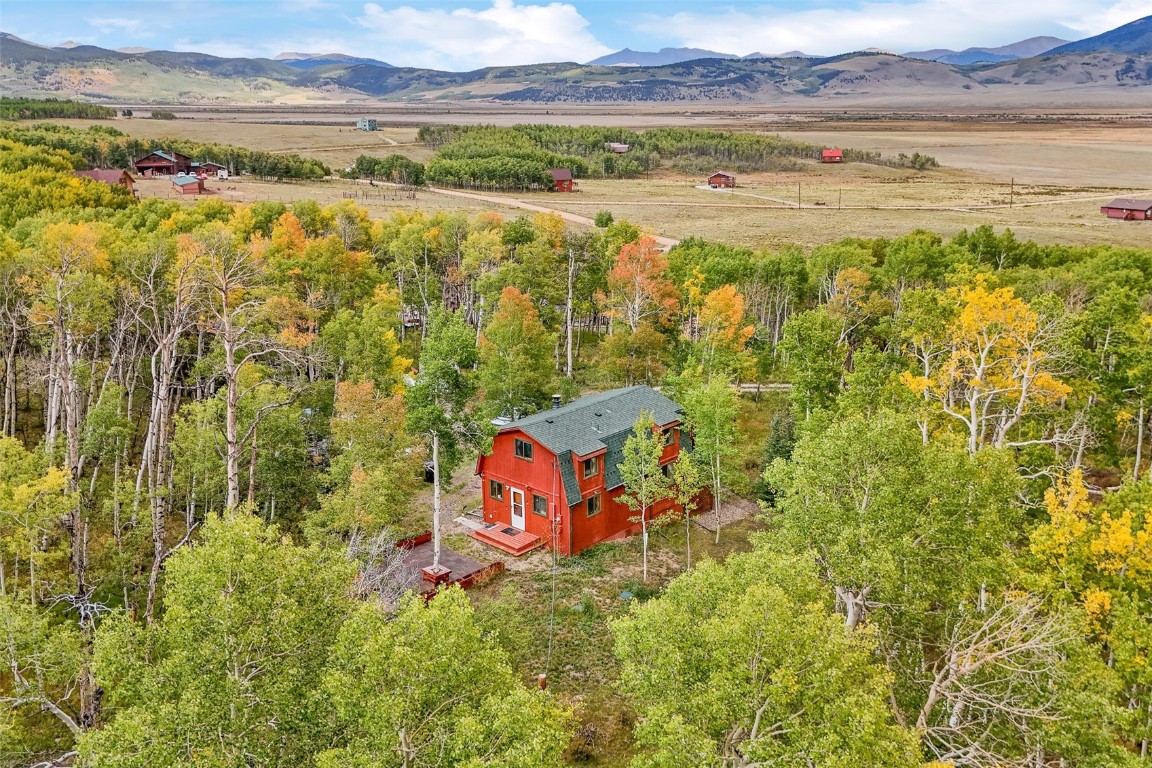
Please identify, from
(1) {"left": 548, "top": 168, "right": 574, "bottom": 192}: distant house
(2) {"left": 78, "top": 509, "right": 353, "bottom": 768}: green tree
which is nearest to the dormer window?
(2) {"left": 78, "top": 509, "right": 353, "bottom": 768}: green tree

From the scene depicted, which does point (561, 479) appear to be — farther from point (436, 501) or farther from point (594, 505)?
point (436, 501)

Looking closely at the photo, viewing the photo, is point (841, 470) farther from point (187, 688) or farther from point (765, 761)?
point (187, 688)

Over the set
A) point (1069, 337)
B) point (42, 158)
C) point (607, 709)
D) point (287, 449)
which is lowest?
point (607, 709)

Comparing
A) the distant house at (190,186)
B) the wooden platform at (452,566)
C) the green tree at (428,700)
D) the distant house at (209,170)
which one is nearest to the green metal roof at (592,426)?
the wooden platform at (452,566)

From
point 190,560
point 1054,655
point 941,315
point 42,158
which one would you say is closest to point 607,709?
point 1054,655

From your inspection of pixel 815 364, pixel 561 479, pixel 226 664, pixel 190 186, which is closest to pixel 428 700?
pixel 226 664
